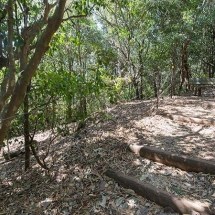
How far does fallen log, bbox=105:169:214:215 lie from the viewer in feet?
6.54

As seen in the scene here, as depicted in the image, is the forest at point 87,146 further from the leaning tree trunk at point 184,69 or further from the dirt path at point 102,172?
the leaning tree trunk at point 184,69

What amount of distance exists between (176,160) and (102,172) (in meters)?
0.91

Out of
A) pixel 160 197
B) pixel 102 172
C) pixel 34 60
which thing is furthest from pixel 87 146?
pixel 34 60

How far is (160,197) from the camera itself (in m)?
A: 2.20

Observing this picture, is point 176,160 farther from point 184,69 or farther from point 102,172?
point 184,69

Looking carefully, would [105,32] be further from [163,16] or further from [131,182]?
[131,182]

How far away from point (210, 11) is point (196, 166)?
255 inches

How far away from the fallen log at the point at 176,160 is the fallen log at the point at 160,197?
0.50 m

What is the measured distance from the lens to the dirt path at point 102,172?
233cm

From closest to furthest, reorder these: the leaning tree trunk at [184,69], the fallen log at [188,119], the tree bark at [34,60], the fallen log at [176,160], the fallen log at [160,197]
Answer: the fallen log at [160,197], the tree bark at [34,60], the fallen log at [176,160], the fallen log at [188,119], the leaning tree trunk at [184,69]

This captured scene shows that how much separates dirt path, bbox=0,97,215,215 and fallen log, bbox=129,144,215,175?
0.21 ft

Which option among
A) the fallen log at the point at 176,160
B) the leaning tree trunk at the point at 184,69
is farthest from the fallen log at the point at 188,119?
the leaning tree trunk at the point at 184,69

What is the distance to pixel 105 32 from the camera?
11023mm

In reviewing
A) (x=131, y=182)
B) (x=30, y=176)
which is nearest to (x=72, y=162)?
(x=30, y=176)
